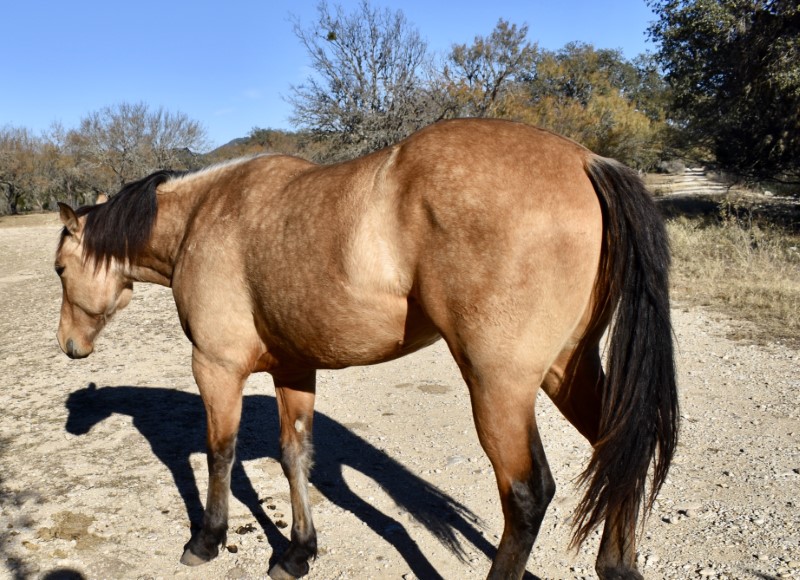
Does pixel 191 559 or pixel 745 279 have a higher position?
pixel 745 279

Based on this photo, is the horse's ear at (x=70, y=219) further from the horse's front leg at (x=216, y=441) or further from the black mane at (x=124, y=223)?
the horse's front leg at (x=216, y=441)

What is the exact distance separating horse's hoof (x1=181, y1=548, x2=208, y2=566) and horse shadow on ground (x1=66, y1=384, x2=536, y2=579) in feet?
1.22

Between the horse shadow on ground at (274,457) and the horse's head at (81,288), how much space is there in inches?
41.9

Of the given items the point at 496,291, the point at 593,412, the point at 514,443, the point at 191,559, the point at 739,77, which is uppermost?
the point at 739,77

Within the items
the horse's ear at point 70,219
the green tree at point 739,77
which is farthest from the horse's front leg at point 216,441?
the green tree at point 739,77

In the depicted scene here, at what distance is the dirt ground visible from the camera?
10.4 feet

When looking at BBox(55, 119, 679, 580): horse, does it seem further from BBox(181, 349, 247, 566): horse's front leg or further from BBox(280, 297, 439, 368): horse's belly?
BBox(181, 349, 247, 566): horse's front leg

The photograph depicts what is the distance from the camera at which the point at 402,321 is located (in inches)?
104

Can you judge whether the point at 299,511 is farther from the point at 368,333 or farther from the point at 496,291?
the point at 496,291

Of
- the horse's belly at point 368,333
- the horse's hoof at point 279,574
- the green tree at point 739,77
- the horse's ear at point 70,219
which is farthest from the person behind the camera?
the green tree at point 739,77

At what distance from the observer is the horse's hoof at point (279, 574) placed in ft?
10.3

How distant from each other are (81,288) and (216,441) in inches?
59.8

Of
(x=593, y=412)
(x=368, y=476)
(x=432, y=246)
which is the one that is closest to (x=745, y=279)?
(x=368, y=476)

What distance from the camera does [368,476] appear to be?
420 cm
